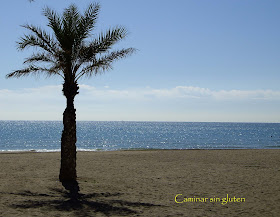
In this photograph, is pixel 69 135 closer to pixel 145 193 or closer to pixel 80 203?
pixel 80 203

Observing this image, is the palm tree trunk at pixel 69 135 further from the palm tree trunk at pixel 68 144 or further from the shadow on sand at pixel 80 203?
the shadow on sand at pixel 80 203

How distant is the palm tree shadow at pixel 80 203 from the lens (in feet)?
30.7

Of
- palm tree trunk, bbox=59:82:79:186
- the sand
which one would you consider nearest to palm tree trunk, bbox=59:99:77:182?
palm tree trunk, bbox=59:82:79:186

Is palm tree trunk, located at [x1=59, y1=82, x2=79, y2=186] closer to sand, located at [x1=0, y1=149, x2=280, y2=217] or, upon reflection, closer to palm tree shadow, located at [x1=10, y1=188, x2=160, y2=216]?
sand, located at [x1=0, y1=149, x2=280, y2=217]

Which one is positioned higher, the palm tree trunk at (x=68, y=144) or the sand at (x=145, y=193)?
the palm tree trunk at (x=68, y=144)

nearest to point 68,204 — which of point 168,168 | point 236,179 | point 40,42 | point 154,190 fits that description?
point 154,190

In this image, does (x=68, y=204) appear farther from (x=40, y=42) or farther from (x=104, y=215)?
(x=40, y=42)

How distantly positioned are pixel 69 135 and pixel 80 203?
3.97 m

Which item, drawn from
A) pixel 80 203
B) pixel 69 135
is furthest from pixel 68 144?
pixel 80 203

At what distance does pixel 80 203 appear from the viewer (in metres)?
10.2

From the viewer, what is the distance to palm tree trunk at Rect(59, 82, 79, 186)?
13.6 m

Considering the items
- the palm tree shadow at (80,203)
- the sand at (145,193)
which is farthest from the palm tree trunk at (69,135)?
the palm tree shadow at (80,203)

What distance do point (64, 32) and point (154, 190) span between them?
749 cm

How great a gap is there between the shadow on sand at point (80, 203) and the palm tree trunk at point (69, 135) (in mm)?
2162
